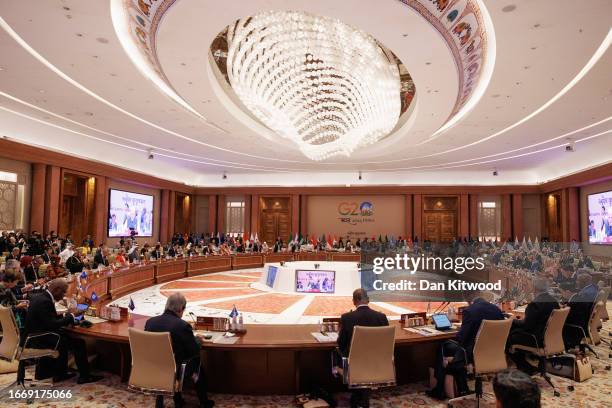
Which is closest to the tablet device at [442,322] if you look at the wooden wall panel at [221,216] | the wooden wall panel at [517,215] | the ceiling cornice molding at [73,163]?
the ceiling cornice molding at [73,163]

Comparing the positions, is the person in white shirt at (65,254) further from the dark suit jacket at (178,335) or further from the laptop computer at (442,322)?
the laptop computer at (442,322)

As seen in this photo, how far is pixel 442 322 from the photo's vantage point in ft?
14.8

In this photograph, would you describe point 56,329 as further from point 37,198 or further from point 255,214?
point 255,214

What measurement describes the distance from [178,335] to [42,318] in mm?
1614

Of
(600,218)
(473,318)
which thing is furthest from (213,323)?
(600,218)

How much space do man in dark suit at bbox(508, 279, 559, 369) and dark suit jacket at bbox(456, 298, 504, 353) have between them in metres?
0.71

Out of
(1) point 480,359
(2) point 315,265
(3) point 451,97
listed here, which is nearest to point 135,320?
(1) point 480,359

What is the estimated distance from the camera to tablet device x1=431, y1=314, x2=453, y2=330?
4.45 metres

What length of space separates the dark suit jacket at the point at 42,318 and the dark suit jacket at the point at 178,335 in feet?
4.15

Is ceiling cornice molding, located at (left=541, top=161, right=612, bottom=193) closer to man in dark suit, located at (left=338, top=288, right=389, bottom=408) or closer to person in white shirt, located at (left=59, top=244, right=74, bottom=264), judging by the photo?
man in dark suit, located at (left=338, top=288, right=389, bottom=408)

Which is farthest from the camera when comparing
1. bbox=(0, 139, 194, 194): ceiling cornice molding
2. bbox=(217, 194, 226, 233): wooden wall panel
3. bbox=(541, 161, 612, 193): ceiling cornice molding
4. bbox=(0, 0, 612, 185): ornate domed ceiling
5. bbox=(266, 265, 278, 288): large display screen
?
bbox=(217, 194, 226, 233): wooden wall panel

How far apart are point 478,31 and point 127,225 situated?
15618 mm

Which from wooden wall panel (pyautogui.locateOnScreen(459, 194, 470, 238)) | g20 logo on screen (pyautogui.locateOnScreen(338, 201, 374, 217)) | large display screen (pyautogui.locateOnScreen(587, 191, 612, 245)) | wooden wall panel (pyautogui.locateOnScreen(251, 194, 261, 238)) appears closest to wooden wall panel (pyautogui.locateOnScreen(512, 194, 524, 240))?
wooden wall panel (pyautogui.locateOnScreen(459, 194, 470, 238))

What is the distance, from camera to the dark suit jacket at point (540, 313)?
4.42 m
